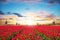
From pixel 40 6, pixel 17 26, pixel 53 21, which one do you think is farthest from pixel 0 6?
pixel 53 21

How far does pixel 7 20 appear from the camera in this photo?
315cm

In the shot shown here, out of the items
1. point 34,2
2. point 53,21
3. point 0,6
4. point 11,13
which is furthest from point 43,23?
point 0,6

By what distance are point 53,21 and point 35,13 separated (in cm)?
38

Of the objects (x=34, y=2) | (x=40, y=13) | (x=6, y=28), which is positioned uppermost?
(x=34, y=2)

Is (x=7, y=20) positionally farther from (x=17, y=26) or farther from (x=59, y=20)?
(x=59, y=20)

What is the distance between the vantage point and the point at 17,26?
314cm

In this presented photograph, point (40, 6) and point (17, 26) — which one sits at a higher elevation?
point (40, 6)

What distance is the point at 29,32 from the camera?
→ 3141 millimetres

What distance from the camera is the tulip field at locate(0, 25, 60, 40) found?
Answer: 3.05 metres

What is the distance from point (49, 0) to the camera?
322 cm

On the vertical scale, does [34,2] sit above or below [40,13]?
above

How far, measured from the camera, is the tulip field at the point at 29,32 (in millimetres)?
3049

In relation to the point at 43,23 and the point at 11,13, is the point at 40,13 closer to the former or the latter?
the point at 43,23

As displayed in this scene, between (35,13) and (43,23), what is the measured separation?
243mm
